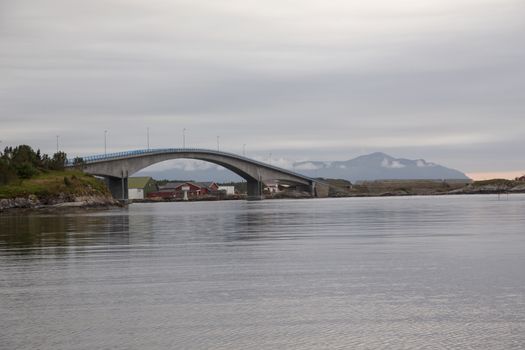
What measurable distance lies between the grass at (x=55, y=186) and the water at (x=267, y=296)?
6921 cm

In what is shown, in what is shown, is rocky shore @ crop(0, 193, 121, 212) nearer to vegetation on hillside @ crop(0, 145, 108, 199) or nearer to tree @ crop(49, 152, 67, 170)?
vegetation on hillside @ crop(0, 145, 108, 199)

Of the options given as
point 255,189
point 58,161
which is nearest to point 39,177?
point 58,161

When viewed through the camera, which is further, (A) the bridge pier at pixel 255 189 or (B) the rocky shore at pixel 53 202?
(A) the bridge pier at pixel 255 189

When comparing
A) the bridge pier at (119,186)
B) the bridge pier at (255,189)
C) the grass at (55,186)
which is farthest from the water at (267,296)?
the bridge pier at (255,189)

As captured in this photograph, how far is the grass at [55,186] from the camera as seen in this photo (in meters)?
102

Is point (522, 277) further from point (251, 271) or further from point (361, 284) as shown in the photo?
point (251, 271)

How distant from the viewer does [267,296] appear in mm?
19656

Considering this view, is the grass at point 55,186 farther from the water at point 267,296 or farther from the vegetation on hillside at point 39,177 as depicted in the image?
the water at point 267,296

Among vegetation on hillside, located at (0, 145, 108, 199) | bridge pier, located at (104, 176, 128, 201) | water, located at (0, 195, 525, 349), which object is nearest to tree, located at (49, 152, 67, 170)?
vegetation on hillside, located at (0, 145, 108, 199)

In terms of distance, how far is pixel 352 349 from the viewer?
14.0 m

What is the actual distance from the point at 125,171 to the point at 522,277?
5283 inches

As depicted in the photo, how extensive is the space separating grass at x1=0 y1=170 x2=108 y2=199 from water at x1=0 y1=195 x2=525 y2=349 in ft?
227

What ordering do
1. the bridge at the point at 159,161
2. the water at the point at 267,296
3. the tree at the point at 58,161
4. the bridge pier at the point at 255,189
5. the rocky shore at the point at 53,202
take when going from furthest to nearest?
1. the bridge pier at the point at 255,189
2. the bridge at the point at 159,161
3. the tree at the point at 58,161
4. the rocky shore at the point at 53,202
5. the water at the point at 267,296

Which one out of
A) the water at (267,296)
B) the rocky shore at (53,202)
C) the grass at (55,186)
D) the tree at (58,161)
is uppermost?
the tree at (58,161)
